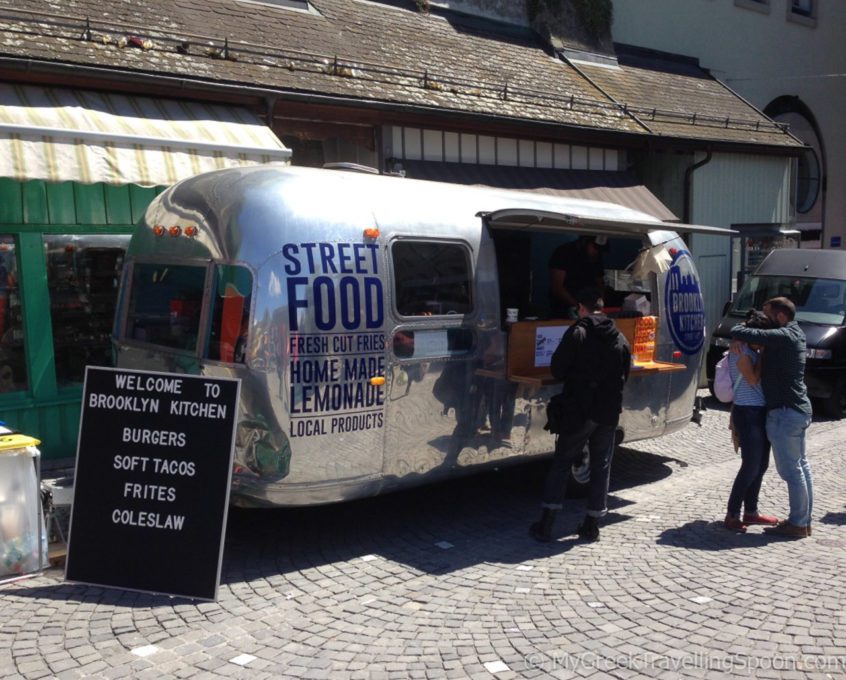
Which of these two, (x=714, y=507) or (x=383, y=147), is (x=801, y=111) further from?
(x=714, y=507)

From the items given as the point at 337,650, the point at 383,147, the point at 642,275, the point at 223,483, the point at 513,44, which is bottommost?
the point at 337,650

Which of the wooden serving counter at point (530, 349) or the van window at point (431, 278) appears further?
the wooden serving counter at point (530, 349)

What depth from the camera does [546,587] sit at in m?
5.57

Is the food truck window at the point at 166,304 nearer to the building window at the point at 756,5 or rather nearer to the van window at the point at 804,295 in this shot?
the van window at the point at 804,295

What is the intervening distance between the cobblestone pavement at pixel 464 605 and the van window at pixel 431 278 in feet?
5.54

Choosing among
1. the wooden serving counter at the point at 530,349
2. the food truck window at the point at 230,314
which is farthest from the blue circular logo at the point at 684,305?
the food truck window at the point at 230,314

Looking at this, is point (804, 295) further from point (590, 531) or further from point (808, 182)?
point (808, 182)

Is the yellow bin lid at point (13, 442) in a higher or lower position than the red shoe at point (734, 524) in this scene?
higher

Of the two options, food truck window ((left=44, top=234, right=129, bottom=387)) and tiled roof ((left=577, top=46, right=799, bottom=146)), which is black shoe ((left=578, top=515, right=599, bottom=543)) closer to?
food truck window ((left=44, top=234, right=129, bottom=387))

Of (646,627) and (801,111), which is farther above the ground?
(801,111)

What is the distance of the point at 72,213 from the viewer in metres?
8.30

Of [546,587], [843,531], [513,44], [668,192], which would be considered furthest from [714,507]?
[513,44]

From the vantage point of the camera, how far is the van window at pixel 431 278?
20.6 ft

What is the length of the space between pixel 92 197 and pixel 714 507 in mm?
6209
